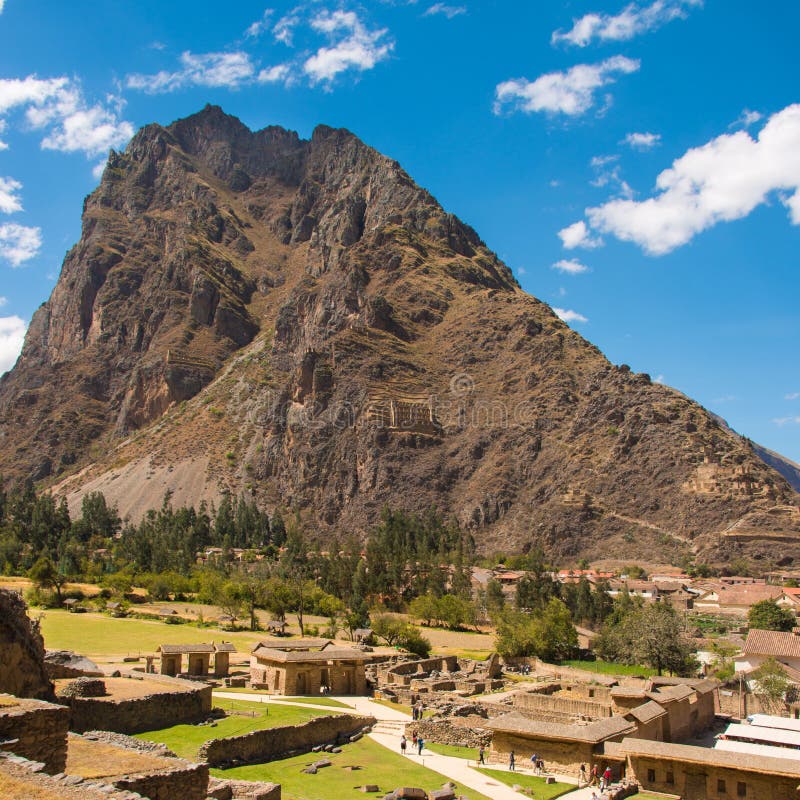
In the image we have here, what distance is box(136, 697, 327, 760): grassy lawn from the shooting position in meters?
32.5

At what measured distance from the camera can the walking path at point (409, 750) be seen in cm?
3322

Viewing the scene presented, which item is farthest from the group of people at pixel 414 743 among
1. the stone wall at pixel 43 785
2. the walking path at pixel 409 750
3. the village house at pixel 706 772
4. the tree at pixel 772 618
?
the tree at pixel 772 618

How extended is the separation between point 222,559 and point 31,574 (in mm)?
35412

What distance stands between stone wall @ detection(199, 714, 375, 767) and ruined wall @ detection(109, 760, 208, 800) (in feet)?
42.3

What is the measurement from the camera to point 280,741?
35.1 m

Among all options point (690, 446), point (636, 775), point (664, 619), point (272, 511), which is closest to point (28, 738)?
point (636, 775)

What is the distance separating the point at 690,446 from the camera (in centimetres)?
15350

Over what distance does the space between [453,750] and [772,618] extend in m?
57.6

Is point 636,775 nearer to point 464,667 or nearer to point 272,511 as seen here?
point 464,667

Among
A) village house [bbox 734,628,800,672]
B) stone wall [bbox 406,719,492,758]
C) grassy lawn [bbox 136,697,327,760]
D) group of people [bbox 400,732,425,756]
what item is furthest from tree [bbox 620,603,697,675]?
grassy lawn [bbox 136,697,327,760]

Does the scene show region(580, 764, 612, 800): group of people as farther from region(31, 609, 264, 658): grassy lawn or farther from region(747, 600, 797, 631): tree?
region(747, 600, 797, 631): tree

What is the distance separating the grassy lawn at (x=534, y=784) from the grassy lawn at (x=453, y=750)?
271 cm

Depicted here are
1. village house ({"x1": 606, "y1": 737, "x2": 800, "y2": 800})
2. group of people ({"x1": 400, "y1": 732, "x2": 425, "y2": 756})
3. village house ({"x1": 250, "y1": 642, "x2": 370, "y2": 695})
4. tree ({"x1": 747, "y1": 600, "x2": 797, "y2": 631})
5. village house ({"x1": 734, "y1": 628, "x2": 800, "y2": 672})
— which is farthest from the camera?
tree ({"x1": 747, "y1": 600, "x2": 797, "y2": 631})

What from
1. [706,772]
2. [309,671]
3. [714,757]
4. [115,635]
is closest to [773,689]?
[714,757]
